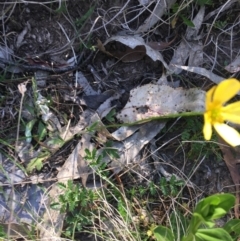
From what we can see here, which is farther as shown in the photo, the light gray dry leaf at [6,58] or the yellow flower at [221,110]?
the light gray dry leaf at [6,58]

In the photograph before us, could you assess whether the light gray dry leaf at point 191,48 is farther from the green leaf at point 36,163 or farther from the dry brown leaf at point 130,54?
the green leaf at point 36,163

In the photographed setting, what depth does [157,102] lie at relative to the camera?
1.93m

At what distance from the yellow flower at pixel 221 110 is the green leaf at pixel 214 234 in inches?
11.4

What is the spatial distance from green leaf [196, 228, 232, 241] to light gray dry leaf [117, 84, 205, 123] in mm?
546

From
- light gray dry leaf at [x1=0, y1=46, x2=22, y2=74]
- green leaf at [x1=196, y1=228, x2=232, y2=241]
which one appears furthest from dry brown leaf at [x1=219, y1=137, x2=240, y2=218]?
light gray dry leaf at [x1=0, y1=46, x2=22, y2=74]

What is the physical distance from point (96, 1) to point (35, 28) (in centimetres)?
28

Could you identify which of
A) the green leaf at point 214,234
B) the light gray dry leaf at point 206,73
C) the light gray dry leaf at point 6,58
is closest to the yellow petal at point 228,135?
the green leaf at point 214,234

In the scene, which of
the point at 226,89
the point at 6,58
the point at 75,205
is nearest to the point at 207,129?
the point at 226,89

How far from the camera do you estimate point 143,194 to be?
6.20 ft

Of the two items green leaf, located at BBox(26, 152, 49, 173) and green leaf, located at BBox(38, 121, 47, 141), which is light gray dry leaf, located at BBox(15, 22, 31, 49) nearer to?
green leaf, located at BBox(38, 121, 47, 141)

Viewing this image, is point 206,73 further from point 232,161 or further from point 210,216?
point 210,216

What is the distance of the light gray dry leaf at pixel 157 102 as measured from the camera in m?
1.91

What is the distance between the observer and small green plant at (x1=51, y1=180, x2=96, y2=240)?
1.78 meters

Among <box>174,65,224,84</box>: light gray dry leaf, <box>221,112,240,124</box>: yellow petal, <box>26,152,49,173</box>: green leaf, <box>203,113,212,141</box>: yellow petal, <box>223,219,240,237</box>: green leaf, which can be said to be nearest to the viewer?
<box>203,113,212,141</box>: yellow petal
